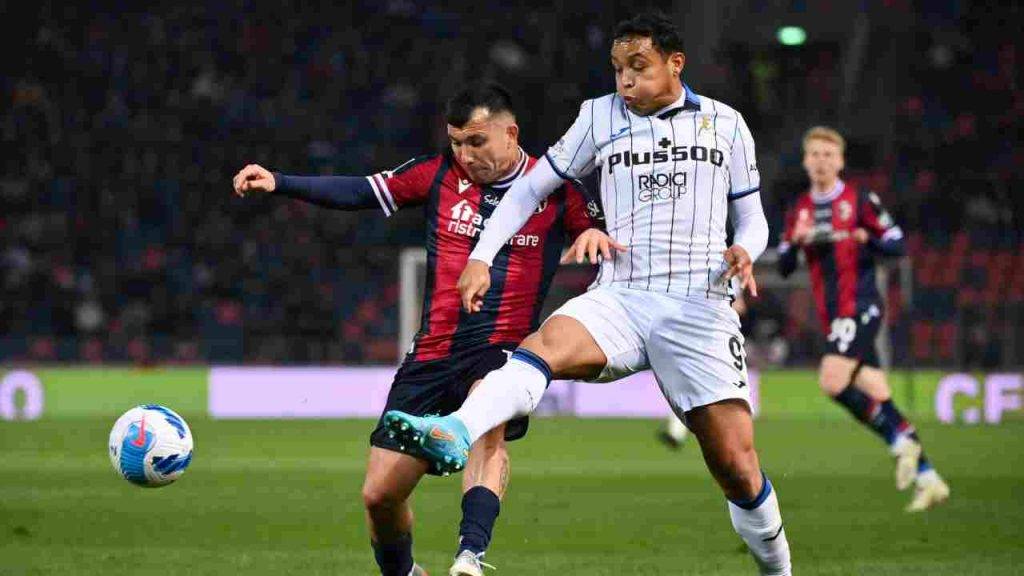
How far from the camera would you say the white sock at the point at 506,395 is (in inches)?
188

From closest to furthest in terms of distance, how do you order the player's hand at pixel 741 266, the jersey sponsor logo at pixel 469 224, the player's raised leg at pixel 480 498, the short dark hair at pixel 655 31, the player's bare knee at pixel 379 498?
1. the player's hand at pixel 741 266
2. the short dark hair at pixel 655 31
3. the player's bare knee at pixel 379 498
4. the player's raised leg at pixel 480 498
5. the jersey sponsor logo at pixel 469 224

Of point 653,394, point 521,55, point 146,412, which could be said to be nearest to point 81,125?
point 521,55

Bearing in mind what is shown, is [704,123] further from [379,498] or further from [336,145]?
[336,145]

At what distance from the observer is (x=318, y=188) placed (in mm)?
5855

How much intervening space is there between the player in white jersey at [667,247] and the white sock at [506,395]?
0.16 meters

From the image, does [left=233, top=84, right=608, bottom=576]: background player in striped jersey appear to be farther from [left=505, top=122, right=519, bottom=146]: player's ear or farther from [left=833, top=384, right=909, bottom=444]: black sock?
[left=833, top=384, right=909, bottom=444]: black sock

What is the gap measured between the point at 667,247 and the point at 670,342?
0.32 m

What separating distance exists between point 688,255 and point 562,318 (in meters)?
0.49

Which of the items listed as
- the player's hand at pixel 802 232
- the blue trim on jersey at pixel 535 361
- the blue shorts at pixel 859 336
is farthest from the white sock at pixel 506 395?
the blue shorts at pixel 859 336

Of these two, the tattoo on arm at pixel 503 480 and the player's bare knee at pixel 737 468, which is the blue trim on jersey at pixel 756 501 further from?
the tattoo on arm at pixel 503 480

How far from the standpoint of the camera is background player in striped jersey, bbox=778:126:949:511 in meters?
9.70

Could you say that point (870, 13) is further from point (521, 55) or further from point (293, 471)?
point (293, 471)

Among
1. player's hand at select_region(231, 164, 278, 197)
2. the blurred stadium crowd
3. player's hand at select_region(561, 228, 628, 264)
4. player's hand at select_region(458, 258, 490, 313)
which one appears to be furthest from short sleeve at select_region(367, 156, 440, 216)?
the blurred stadium crowd

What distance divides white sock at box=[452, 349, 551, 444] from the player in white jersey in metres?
0.16
